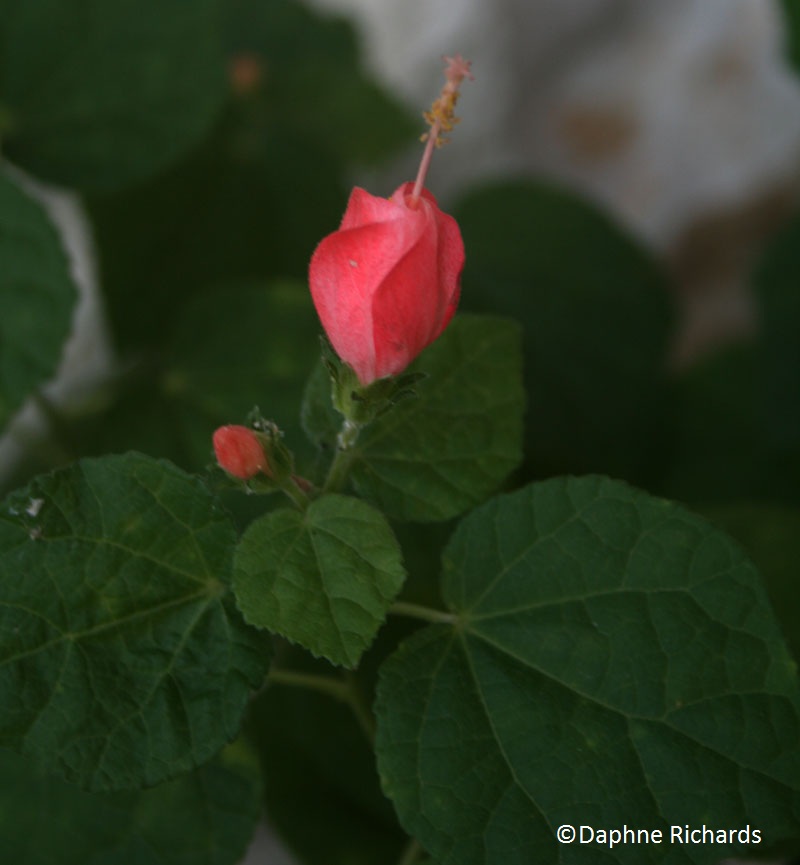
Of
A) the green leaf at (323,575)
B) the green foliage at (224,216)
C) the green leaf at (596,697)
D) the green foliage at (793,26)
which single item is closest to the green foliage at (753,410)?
the green foliage at (793,26)

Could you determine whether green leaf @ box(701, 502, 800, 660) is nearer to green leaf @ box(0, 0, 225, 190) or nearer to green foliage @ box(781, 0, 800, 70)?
green foliage @ box(781, 0, 800, 70)

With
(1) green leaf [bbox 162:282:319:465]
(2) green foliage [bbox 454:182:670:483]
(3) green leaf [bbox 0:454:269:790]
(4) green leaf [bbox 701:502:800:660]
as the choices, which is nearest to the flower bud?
(3) green leaf [bbox 0:454:269:790]

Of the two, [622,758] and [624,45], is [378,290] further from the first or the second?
[624,45]

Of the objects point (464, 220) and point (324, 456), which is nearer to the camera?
point (324, 456)

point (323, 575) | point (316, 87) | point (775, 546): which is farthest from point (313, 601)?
point (316, 87)

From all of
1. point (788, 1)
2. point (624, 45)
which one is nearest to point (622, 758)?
point (788, 1)

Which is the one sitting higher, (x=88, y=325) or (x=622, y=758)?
(x=88, y=325)
